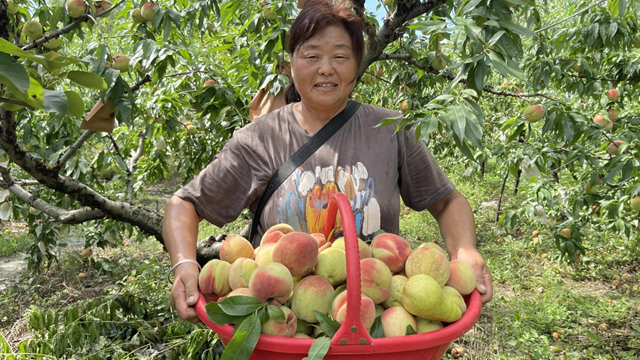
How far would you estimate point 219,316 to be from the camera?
3.05 feet

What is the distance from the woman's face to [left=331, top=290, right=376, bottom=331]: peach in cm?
75

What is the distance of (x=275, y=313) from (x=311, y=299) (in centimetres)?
9

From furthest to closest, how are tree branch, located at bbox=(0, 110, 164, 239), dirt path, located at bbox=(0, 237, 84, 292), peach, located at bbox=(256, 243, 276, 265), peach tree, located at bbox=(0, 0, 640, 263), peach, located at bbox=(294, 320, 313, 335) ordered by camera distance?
1. dirt path, located at bbox=(0, 237, 84, 292)
2. tree branch, located at bbox=(0, 110, 164, 239)
3. peach tree, located at bbox=(0, 0, 640, 263)
4. peach, located at bbox=(256, 243, 276, 265)
5. peach, located at bbox=(294, 320, 313, 335)

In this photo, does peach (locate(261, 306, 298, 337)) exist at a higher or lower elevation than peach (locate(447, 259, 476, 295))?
higher

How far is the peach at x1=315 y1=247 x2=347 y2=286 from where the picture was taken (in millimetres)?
1055

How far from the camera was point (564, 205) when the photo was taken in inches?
148

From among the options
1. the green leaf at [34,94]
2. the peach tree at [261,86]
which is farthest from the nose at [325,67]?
the green leaf at [34,94]

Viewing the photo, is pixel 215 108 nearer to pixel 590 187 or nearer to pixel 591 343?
pixel 590 187

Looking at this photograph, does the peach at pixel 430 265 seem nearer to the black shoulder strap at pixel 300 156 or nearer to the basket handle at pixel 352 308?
the basket handle at pixel 352 308

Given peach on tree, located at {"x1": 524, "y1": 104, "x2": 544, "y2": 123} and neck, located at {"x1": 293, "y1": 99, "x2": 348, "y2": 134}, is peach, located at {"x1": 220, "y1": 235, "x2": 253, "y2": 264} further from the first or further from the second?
peach on tree, located at {"x1": 524, "y1": 104, "x2": 544, "y2": 123}

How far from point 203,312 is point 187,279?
174mm

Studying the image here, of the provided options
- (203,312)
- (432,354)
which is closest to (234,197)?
(203,312)

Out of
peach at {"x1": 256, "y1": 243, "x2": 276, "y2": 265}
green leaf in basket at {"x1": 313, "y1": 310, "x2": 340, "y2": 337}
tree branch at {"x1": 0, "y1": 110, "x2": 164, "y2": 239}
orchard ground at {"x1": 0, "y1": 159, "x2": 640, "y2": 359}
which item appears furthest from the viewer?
orchard ground at {"x1": 0, "y1": 159, "x2": 640, "y2": 359}

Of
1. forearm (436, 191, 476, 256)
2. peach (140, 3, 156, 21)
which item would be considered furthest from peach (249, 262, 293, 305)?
peach (140, 3, 156, 21)
